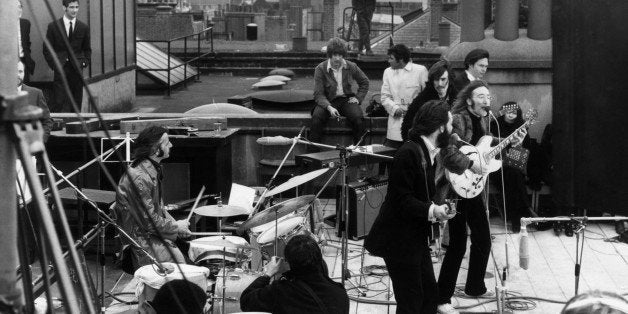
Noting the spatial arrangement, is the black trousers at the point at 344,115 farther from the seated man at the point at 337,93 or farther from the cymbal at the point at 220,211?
the cymbal at the point at 220,211

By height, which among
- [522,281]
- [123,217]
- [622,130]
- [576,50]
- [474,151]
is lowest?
[522,281]

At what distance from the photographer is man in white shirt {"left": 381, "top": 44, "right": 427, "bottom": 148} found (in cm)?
1205

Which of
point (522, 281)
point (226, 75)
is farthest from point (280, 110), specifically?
point (226, 75)

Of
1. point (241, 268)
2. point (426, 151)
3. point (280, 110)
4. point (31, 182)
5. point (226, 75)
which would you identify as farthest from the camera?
point (226, 75)

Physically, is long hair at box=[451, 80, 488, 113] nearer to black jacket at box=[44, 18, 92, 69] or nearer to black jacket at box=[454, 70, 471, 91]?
black jacket at box=[454, 70, 471, 91]

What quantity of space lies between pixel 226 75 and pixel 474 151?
74.2 feet

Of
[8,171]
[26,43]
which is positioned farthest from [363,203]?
[8,171]

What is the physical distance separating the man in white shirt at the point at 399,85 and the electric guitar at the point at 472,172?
286 centimetres

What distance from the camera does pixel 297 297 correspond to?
6.71m

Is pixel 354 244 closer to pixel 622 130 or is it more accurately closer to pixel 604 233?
pixel 604 233

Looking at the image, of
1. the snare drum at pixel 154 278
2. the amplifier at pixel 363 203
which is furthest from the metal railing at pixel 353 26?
the snare drum at pixel 154 278

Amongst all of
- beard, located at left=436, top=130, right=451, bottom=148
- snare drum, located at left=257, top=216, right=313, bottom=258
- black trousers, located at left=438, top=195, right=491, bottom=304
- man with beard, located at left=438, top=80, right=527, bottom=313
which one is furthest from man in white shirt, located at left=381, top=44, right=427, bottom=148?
beard, located at left=436, top=130, right=451, bottom=148

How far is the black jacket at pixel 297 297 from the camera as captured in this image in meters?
6.66

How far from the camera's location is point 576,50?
2.92 metres
